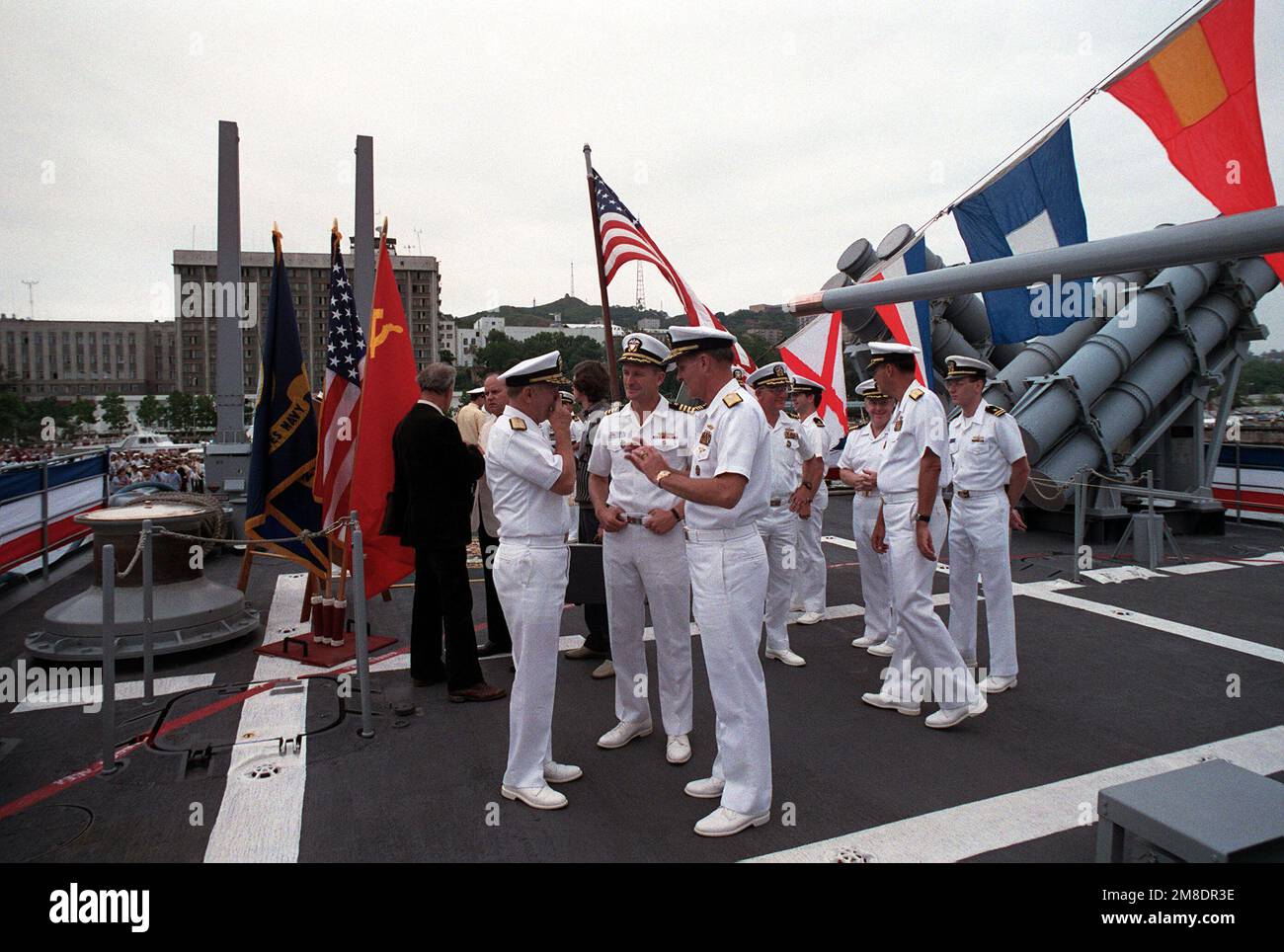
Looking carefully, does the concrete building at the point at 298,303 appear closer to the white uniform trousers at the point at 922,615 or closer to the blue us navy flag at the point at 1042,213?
the white uniform trousers at the point at 922,615

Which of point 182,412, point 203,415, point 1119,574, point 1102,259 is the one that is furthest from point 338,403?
point 203,415

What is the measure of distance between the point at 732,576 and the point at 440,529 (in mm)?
2260

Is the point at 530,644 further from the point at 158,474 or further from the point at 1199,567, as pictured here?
the point at 158,474

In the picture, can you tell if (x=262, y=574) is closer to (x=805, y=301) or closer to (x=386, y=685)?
(x=386, y=685)

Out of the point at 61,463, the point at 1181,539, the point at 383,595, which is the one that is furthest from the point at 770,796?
the point at 1181,539

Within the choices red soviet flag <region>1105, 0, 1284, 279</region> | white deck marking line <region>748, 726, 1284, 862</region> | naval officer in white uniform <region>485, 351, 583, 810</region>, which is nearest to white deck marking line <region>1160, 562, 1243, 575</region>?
white deck marking line <region>748, 726, 1284, 862</region>

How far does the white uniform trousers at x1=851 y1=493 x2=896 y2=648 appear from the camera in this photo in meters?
6.07

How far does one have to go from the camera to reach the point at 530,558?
11.8ft

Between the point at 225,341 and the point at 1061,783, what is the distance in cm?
954

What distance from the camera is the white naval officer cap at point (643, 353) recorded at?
400 centimetres

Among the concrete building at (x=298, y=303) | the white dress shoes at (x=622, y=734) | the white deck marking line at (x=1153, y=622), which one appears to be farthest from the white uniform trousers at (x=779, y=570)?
the concrete building at (x=298, y=303)

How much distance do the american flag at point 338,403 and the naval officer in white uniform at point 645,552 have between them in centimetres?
265
